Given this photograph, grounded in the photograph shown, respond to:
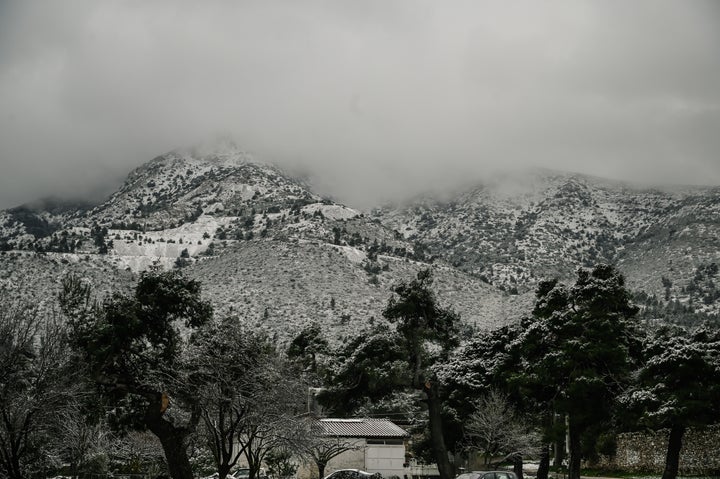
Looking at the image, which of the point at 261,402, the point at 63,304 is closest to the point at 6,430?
the point at 261,402

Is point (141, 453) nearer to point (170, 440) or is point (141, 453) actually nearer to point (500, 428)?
point (170, 440)

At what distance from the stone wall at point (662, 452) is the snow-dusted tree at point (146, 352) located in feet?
79.8

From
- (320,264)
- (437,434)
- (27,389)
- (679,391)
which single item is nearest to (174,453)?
(27,389)

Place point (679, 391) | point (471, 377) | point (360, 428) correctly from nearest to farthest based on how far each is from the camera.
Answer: point (679, 391), point (471, 377), point (360, 428)

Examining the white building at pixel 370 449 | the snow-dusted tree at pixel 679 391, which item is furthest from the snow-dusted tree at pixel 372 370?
the snow-dusted tree at pixel 679 391

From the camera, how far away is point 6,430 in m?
24.0

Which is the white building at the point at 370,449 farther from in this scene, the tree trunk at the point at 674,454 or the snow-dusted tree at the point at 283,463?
the tree trunk at the point at 674,454

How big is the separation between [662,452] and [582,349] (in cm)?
1170

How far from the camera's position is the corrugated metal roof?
186 ft

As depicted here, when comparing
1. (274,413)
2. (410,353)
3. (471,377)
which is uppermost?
(410,353)

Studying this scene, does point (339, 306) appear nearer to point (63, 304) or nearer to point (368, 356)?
point (368, 356)

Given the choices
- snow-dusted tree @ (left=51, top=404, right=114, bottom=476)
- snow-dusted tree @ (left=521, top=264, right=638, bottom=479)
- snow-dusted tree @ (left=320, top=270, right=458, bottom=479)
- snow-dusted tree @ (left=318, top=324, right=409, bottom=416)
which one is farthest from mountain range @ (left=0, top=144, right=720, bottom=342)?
snow-dusted tree @ (left=521, top=264, right=638, bottom=479)

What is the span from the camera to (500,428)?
51906 millimetres

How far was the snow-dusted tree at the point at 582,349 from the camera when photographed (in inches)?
1505
